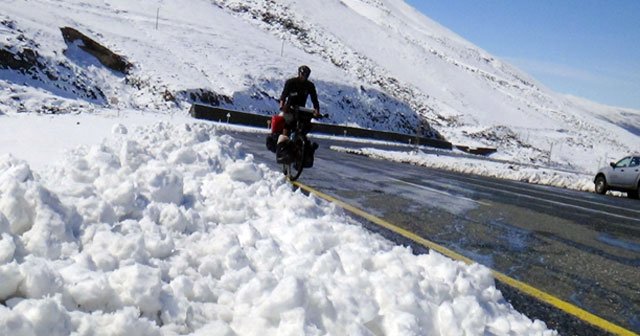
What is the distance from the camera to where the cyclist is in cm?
973

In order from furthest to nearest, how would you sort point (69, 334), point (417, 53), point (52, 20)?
1. point (417, 53)
2. point (52, 20)
3. point (69, 334)

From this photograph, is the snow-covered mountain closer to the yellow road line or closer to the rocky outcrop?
the rocky outcrop

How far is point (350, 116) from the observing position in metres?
55.7

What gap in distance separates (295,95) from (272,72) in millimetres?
44282

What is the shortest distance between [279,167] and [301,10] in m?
83.5

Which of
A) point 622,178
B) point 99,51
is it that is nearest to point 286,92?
point 622,178

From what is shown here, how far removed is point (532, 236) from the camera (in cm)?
707

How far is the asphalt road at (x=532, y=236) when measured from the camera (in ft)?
14.3

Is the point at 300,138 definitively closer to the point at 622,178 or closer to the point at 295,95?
the point at 295,95

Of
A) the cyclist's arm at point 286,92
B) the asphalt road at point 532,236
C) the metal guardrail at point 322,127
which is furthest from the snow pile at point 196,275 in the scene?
the metal guardrail at point 322,127

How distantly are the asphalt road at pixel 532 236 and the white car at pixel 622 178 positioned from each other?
772cm

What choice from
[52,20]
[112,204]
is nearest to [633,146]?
[52,20]

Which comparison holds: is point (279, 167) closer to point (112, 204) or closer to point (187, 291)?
point (112, 204)

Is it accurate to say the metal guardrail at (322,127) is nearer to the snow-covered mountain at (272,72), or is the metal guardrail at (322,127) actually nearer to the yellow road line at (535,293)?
the snow-covered mountain at (272,72)
